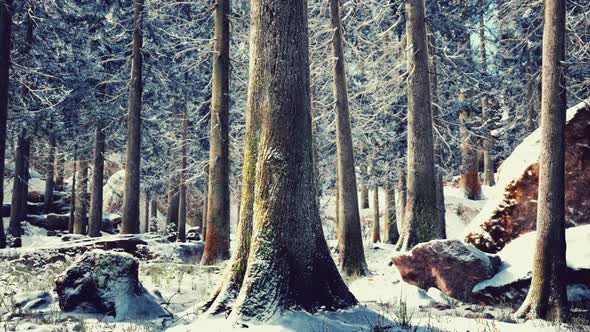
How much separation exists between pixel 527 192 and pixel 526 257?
1.92m

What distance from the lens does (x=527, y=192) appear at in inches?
383

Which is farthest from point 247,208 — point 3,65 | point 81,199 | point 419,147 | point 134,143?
point 81,199

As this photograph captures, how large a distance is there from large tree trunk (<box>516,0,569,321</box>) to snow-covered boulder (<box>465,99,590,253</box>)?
8.54 ft

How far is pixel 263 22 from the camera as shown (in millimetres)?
5746

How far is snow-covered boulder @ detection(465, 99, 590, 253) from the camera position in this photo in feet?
30.5

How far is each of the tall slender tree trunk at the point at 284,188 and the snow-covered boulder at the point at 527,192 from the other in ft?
19.0

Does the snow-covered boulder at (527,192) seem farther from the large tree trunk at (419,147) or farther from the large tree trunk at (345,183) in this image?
the large tree trunk at (345,183)

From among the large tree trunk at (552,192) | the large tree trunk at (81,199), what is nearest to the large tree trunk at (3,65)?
the large tree trunk at (81,199)

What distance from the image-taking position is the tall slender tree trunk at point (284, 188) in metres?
5.22

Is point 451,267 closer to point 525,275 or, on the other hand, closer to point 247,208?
point 525,275

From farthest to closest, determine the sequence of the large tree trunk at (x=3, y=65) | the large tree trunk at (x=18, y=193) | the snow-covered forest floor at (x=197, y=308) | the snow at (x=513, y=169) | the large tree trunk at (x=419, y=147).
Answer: the large tree trunk at (x=18, y=193)
the large tree trunk at (x=3, y=65)
the large tree trunk at (x=419, y=147)
the snow at (x=513, y=169)
the snow-covered forest floor at (x=197, y=308)

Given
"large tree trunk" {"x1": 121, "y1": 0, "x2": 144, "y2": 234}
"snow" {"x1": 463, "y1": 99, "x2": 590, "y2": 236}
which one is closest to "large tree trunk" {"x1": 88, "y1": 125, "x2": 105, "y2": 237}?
"large tree trunk" {"x1": 121, "y1": 0, "x2": 144, "y2": 234}

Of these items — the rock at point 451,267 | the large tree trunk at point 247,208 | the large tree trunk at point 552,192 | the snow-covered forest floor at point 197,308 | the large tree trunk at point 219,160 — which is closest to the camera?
the snow-covered forest floor at point 197,308

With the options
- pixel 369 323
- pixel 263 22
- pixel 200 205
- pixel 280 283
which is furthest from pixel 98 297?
pixel 200 205
